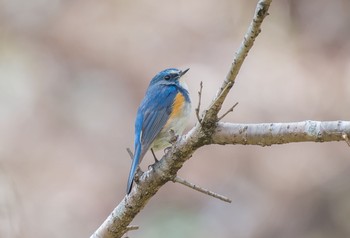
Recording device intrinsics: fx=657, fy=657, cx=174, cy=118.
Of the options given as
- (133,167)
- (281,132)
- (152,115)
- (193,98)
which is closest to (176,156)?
(133,167)

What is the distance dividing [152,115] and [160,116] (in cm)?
5

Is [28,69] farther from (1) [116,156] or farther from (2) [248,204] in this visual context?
(2) [248,204]

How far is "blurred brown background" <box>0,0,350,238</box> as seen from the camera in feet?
23.6

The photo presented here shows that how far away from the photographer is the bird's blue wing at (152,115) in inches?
151

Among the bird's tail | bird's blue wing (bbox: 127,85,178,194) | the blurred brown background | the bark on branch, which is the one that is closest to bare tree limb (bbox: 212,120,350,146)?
the bark on branch

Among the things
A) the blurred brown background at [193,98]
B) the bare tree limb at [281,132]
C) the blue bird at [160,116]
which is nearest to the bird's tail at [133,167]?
the blue bird at [160,116]

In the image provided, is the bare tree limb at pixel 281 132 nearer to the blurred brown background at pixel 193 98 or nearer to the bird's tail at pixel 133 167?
the bird's tail at pixel 133 167

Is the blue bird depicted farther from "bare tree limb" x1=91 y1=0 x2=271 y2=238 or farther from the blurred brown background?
the blurred brown background

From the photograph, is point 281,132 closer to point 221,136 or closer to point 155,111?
point 221,136

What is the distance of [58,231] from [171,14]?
390 centimetres

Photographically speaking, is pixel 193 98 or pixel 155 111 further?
pixel 193 98

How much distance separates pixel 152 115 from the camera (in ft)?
13.4

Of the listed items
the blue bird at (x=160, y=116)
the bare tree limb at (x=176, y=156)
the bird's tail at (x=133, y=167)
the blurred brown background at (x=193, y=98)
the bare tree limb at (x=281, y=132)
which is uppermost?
the blurred brown background at (x=193, y=98)

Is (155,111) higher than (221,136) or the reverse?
higher
